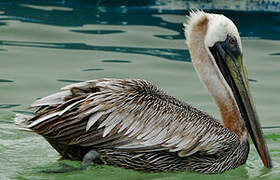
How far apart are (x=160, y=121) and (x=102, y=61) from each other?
11.1 feet

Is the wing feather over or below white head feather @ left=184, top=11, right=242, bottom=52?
below

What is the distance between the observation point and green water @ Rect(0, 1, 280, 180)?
5.95 metres

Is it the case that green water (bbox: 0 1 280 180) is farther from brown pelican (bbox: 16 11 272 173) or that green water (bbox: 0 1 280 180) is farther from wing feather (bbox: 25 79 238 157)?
wing feather (bbox: 25 79 238 157)

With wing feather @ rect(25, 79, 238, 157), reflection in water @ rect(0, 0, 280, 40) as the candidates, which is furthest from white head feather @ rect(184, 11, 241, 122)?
reflection in water @ rect(0, 0, 280, 40)

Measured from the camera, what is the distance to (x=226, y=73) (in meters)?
6.07

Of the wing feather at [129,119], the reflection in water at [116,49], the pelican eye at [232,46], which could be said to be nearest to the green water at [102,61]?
the reflection in water at [116,49]

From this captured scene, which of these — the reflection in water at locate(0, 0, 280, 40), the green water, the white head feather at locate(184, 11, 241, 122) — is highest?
the white head feather at locate(184, 11, 241, 122)

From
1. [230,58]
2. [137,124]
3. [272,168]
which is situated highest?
[230,58]

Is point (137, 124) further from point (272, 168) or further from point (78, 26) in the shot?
point (78, 26)

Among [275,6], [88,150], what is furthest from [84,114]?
[275,6]

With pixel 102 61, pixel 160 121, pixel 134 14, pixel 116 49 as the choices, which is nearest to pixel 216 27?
pixel 160 121

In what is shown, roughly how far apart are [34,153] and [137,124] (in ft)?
3.41

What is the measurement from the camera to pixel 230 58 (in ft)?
19.7

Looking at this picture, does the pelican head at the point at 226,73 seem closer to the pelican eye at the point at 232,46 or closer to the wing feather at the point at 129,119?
the pelican eye at the point at 232,46
